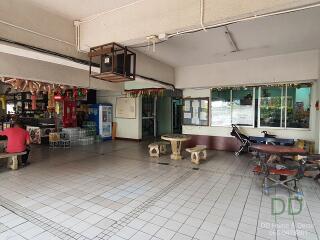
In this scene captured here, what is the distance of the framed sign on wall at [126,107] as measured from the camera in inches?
380

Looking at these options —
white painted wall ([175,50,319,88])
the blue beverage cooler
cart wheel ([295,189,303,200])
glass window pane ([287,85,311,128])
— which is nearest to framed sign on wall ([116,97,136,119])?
the blue beverage cooler

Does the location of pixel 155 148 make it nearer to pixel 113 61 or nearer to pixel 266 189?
pixel 266 189

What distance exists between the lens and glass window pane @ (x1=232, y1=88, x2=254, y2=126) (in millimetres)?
7062

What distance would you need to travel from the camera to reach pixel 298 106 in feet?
20.9

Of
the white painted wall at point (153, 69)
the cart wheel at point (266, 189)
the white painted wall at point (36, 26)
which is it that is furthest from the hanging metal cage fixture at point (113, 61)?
the cart wheel at point (266, 189)

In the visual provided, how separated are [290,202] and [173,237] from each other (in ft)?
7.16

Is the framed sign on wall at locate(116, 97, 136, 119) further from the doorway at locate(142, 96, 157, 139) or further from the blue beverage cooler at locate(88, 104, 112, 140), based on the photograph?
the doorway at locate(142, 96, 157, 139)

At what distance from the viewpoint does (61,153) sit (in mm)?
7023

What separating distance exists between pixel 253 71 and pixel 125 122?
6.01 metres

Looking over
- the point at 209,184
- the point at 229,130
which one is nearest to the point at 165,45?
the point at 209,184

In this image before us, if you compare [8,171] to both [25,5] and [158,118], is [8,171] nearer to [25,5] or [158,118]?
[25,5]

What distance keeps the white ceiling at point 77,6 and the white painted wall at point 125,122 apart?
6.09 metres

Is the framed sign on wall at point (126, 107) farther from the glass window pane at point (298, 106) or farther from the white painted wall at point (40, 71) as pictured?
the glass window pane at point (298, 106)

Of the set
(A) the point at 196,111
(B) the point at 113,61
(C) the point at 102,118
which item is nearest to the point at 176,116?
(A) the point at 196,111
